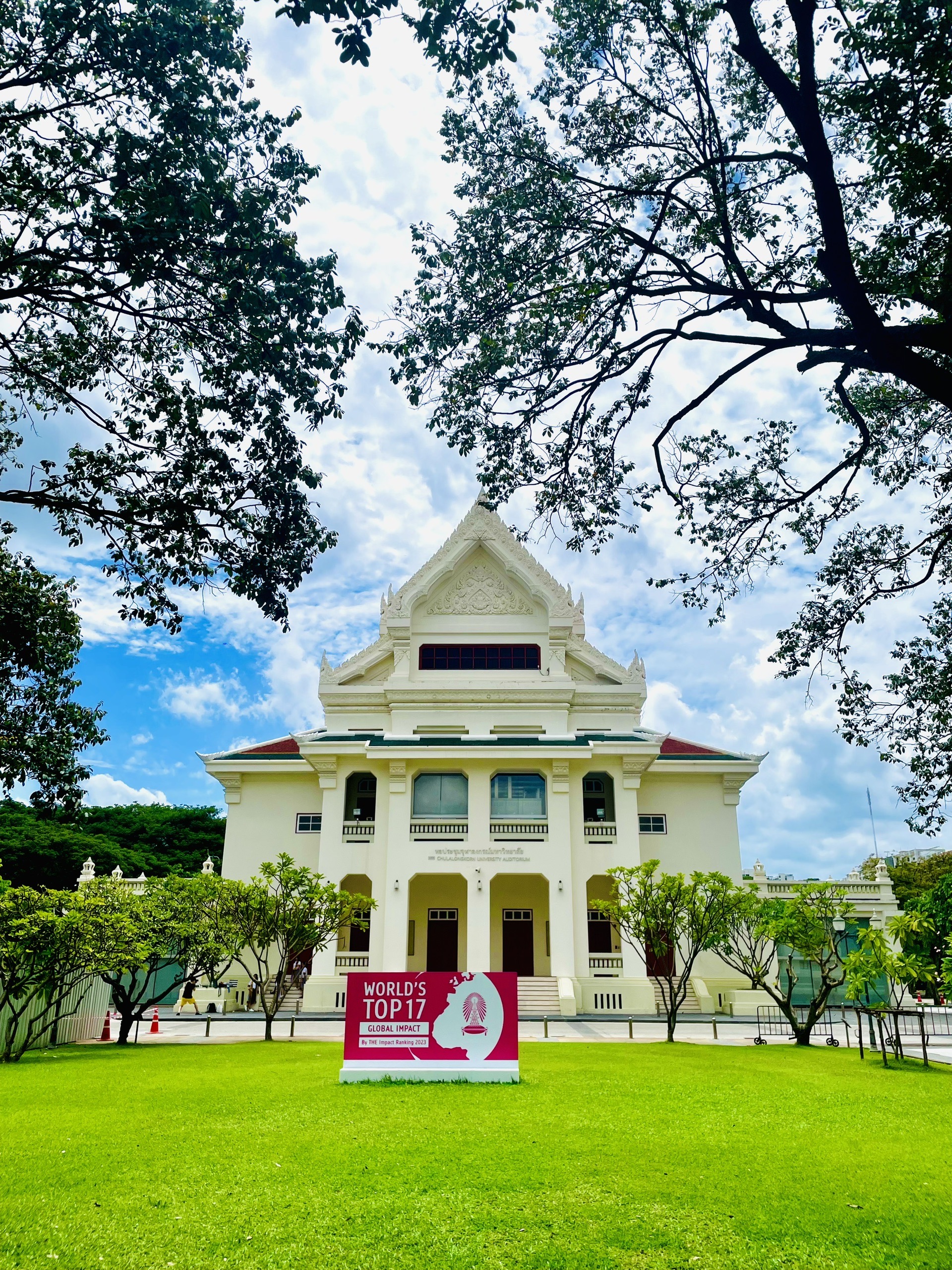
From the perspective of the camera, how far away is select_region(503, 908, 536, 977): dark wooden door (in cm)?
2906

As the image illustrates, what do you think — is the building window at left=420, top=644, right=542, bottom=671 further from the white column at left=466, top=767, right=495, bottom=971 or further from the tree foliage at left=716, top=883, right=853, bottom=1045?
the tree foliage at left=716, top=883, right=853, bottom=1045

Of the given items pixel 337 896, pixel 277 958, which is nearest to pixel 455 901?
pixel 277 958

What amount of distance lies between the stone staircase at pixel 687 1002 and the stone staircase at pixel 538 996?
331 centimetres

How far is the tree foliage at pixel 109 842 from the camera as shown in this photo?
43.0 metres

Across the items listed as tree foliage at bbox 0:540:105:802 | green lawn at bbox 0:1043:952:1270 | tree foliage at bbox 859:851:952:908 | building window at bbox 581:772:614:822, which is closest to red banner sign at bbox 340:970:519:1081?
green lawn at bbox 0:1043:952:1270

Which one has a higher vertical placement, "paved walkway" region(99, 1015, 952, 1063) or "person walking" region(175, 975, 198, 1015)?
"person walking" region(175, 975, 198, 1015)

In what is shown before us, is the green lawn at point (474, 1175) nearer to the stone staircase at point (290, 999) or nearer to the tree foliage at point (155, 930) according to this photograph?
the tree foliage at point (155, 930)

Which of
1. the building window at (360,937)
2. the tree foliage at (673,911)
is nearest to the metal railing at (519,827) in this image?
the building window at (360,937)

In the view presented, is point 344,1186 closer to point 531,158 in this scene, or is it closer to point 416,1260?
point 416,1260

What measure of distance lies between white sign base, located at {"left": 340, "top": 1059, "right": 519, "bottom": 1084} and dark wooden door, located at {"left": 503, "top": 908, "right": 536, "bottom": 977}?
658 inches

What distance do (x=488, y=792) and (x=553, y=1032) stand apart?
7887 mm

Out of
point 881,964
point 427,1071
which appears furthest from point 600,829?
point 427,1071

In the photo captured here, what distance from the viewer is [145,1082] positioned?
12766mm

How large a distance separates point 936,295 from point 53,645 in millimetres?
10304
